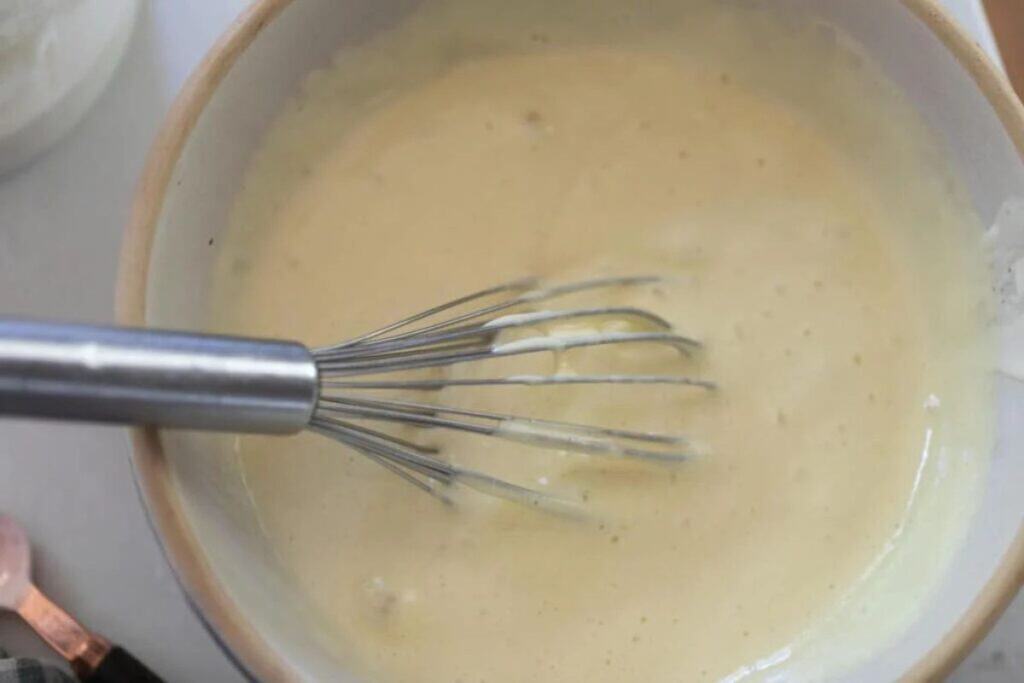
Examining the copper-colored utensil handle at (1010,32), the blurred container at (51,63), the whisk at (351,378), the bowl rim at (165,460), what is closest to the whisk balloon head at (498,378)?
the whisk at (351,378)

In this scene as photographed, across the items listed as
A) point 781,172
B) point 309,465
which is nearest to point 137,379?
point 309,465

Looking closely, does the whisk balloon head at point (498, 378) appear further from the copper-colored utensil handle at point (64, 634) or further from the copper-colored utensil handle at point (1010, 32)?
the copper-colored utensil handle at point (1010, 32)

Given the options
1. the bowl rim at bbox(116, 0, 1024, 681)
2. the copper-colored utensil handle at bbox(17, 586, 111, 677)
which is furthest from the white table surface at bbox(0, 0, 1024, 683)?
the bowl rim at bbox(116, 0, 1024, 681)

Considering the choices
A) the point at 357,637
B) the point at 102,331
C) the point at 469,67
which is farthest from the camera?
the point at 469,67

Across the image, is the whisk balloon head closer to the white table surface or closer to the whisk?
the whisk

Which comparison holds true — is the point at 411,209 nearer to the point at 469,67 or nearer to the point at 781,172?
the point at 469,67
